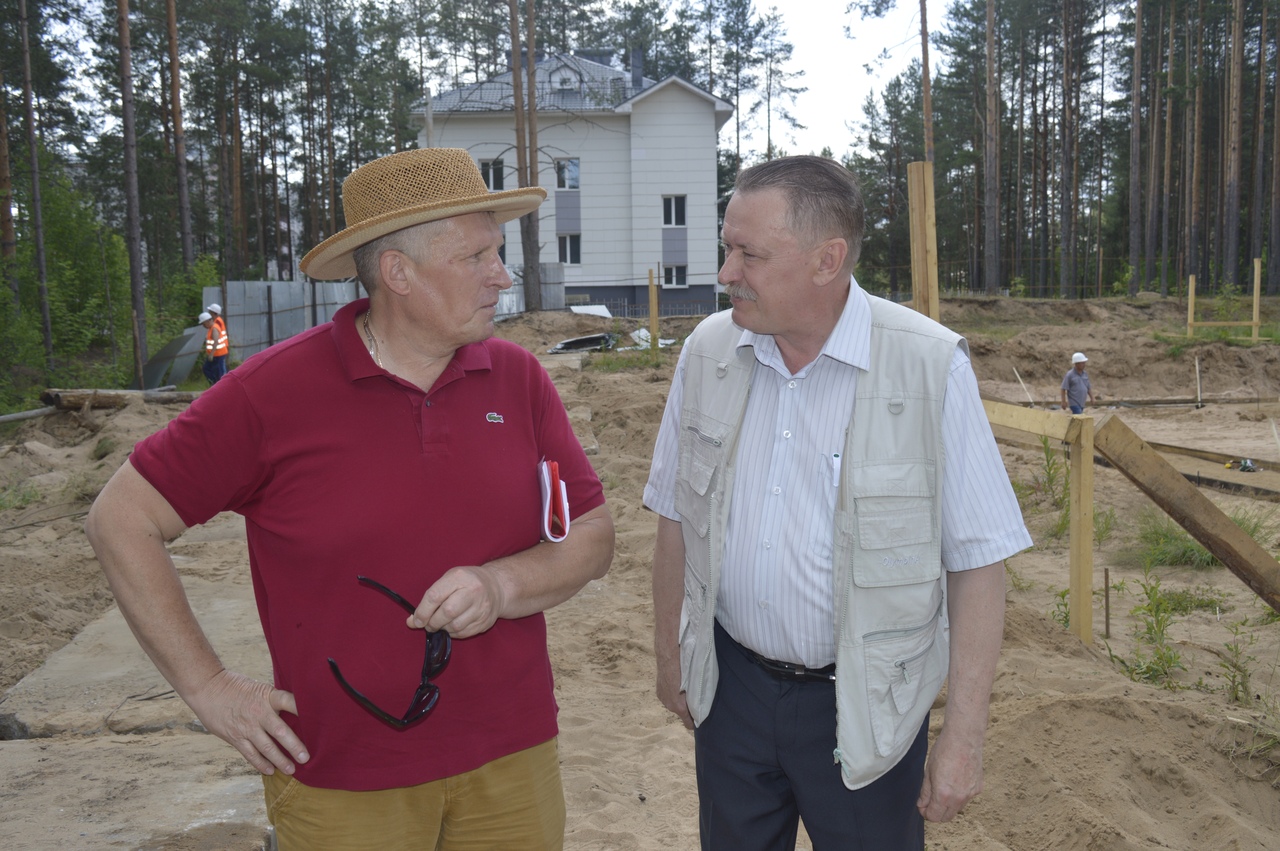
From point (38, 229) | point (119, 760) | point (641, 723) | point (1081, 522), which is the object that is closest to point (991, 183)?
point (38, 229)

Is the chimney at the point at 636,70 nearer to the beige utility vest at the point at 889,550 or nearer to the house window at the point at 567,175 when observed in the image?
the house window at the point at 567,175

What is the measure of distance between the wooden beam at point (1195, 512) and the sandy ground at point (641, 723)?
55cm

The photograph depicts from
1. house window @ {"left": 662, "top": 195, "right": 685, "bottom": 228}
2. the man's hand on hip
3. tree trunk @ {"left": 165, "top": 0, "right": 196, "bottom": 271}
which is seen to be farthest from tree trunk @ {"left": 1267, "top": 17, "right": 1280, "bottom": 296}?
the man's hand on hip

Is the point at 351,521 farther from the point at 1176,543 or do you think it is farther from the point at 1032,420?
the point at 1176,543

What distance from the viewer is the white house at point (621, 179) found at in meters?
33.2

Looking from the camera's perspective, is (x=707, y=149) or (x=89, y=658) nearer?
(x=89, y=658)

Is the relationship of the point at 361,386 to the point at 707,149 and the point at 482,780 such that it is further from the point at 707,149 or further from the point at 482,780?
the point at 707,149

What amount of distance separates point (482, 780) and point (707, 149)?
33.1 m

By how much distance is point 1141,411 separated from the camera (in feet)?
51.6

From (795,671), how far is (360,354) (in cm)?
112

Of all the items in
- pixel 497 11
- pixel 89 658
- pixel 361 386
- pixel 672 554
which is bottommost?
pixel 89 658

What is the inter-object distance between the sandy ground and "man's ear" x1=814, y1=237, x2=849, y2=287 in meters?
1.95

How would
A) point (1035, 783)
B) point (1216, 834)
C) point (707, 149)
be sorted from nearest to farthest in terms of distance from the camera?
point (1216, 834) → point (1035, 783) → point (707, 149)

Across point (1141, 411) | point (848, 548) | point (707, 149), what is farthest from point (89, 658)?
A: point (707, 149)
